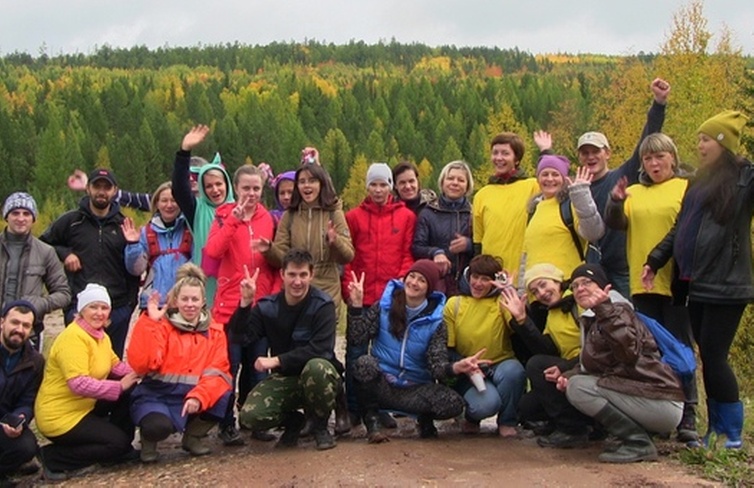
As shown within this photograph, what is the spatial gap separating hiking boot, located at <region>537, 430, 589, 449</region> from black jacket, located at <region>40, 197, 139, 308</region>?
346 cm

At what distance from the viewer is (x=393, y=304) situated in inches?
242

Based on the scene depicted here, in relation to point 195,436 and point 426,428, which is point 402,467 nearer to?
point 426,428

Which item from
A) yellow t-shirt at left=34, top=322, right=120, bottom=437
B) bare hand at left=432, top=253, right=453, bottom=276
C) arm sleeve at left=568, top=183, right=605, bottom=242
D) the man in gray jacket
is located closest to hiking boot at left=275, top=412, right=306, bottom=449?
yellow t-shirt at left=34, top=322, right=120, bottom=437

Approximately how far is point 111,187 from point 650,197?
4.03 meters

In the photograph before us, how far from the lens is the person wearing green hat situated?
17.5 ft

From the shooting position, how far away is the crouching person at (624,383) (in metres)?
5.25

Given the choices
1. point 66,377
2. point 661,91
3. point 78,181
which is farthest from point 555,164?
point 78,181

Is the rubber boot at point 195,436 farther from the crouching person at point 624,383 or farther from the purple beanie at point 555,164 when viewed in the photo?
the purple beanie at point 555,164

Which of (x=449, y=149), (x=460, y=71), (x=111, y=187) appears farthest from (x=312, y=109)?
(x=111, y=187)

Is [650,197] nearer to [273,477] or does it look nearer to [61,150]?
[273,477]

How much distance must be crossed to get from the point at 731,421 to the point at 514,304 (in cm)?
154

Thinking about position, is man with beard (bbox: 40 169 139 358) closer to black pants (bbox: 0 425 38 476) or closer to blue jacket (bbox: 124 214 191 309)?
blue jacket (bbox: 124 214 191 309)

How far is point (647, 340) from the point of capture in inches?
208

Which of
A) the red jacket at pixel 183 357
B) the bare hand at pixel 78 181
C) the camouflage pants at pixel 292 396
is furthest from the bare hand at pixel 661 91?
the bare hand at pixel 78 181
